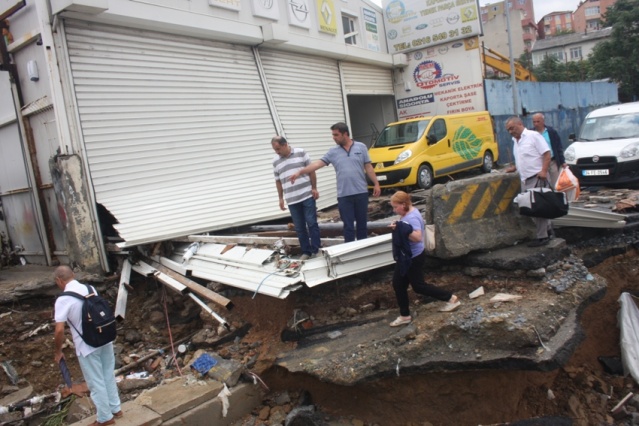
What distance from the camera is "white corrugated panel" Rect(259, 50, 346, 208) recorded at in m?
11.5

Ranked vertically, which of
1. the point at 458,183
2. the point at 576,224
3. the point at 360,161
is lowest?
the point at 576,224

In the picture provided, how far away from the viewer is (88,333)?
4.42 meters

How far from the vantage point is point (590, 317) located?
5.66 meters

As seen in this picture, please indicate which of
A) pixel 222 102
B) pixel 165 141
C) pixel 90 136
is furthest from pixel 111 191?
pixel 222 102

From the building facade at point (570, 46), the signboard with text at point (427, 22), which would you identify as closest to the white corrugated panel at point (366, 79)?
the signboard with text at point (427, 22)

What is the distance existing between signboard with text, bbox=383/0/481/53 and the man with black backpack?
15064 mm

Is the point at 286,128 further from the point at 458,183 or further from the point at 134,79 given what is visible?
the point at 458,183

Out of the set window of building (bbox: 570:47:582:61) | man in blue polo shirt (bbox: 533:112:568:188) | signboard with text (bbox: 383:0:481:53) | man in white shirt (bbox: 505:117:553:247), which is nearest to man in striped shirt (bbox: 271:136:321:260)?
man in white shirt (bbox: 505:117:553:247)

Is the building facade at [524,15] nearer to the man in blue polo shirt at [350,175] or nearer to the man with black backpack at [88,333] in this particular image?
the man in blue polo shirt at [350,175]

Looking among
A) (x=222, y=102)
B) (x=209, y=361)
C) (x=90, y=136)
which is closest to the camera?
(x=209, y=361)

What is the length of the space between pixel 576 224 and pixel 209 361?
4839 mm

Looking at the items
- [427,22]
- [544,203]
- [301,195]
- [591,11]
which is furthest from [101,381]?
[591,11]

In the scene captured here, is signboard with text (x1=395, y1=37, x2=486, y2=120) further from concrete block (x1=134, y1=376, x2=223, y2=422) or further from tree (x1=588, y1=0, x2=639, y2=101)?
tree (x1=588, y1=0, x2=639, y2=101)

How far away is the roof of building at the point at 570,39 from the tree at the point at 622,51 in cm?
1964
